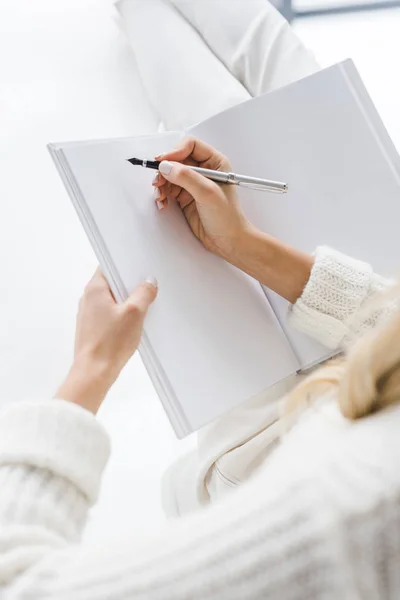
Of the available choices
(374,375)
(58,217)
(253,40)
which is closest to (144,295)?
(374,375)

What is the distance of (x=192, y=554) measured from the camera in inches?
11.3

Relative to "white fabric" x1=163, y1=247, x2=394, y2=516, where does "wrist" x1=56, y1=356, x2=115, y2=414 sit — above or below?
above

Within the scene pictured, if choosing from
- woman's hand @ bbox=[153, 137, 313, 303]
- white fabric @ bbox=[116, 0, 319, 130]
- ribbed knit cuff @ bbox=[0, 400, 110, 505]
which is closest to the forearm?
woman's hand @ bbox=[153, 137, 313, 303]

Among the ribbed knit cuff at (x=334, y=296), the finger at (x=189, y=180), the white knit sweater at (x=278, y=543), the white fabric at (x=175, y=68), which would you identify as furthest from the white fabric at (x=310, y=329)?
the white fabric at (x=175, y=68)

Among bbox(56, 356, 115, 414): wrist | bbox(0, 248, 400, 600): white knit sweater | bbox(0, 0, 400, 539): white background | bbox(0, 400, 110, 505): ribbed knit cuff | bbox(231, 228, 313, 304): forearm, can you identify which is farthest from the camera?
bbox(0, 0, 400, 539): white background

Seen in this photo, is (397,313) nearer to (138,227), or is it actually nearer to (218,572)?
(218,572)

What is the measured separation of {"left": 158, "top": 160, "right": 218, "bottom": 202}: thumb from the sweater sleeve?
1.04 feet

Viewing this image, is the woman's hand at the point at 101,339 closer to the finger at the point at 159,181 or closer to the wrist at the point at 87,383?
the wrist at the point at 87,383

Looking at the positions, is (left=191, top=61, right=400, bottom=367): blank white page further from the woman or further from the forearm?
the woman

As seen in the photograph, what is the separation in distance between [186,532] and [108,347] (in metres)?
0.27

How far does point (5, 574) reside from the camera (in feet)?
1.08

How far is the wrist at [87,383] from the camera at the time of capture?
1.73 ft

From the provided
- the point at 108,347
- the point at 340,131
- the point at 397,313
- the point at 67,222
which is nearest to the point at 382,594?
the point at 397,313

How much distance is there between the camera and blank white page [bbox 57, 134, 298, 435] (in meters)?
0.56
